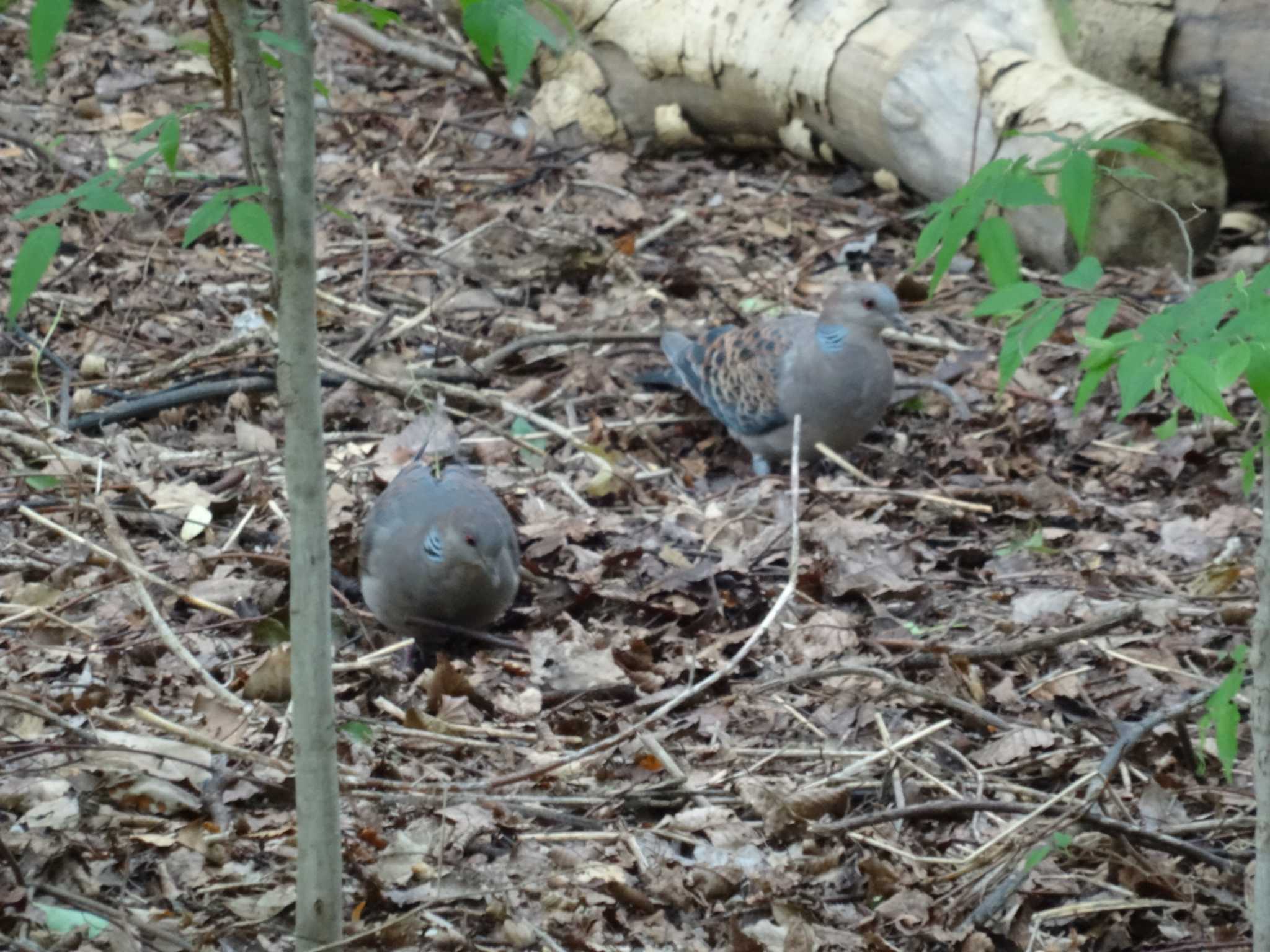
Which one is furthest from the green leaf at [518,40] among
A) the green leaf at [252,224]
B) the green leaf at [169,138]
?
the green leaf at [169,138]

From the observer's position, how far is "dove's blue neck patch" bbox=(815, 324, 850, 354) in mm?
6012

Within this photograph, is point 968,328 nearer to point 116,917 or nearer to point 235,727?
point 235,727

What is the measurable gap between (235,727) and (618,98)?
228 inches

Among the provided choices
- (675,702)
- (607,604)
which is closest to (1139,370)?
(675,702)

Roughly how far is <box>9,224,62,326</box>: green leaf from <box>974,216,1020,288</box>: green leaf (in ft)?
4.94

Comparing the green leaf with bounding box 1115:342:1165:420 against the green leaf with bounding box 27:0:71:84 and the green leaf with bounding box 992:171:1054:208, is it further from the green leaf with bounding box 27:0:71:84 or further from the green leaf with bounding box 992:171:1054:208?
the green leaf with bounding box 27:0:71:84

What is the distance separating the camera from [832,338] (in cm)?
604

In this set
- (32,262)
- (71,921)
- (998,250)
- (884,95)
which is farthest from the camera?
(884,95)

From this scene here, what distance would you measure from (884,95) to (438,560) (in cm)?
427

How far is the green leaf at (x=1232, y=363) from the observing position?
6.43 ft

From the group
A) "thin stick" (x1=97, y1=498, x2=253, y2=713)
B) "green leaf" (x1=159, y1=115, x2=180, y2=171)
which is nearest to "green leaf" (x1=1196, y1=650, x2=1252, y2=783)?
"green leaf" (x1=159, y1=115, x2=180, y2=171)

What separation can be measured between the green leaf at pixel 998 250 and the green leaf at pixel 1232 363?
1.86 feet

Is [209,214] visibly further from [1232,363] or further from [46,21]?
[1232,363]

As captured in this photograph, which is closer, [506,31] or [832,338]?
[506,31]
